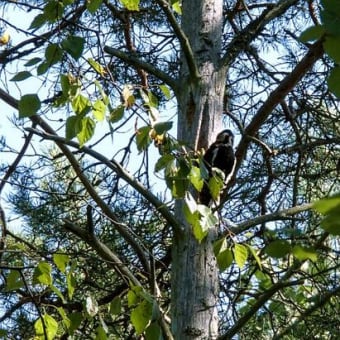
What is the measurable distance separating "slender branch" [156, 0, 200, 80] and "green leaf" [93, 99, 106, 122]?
29.5 inches

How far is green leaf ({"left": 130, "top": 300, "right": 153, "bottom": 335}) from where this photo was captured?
219 centimetres

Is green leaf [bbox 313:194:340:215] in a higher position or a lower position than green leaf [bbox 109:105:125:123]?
lower

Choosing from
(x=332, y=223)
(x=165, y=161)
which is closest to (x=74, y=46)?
(x=165, y=161)

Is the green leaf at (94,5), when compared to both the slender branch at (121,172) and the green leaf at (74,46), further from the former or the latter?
the slender branch at (121,172)

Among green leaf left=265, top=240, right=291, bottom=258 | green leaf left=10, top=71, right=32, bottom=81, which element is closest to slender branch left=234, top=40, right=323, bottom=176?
green leaf left=10, top=71, right=32, bottom=81

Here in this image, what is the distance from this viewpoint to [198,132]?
124 inches

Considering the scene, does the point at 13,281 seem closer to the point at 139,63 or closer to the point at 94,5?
the point at 94,5

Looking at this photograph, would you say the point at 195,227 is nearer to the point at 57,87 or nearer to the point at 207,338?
the point at 207,338

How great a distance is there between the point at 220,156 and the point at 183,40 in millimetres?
493

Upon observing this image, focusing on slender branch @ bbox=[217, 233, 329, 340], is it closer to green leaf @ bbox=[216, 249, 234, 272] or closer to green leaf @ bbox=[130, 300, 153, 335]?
green leaf @ bbox=[216, 249, 234, 272]

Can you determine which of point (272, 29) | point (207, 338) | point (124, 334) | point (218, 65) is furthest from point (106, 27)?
point (207, 338)

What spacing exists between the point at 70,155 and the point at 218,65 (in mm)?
711

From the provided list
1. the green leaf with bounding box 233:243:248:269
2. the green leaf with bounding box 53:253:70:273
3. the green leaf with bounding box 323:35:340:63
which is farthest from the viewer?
the green leaf with bounding box 233:243:248:269

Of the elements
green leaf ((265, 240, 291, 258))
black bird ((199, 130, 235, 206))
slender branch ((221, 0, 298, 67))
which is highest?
slender branch ((221, 0, 298, 67))
